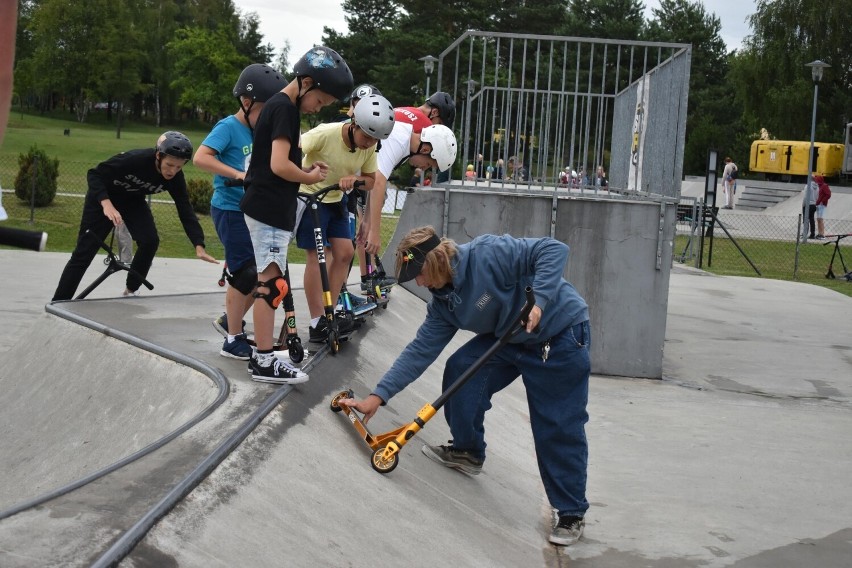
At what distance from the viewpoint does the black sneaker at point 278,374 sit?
523 centimetres

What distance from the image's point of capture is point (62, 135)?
6512cm

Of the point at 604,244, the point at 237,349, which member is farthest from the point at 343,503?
the point at 604,244

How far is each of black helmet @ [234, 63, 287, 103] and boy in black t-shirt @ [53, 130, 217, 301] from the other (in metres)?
1.62

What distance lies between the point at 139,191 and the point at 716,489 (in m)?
5.12

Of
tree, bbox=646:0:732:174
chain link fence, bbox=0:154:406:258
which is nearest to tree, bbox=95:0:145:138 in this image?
tree, bbox=646:0:732:174

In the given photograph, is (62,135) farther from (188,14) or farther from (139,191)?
(139,191)

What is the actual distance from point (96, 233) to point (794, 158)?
42464mm

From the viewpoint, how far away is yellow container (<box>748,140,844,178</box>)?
1763 inches

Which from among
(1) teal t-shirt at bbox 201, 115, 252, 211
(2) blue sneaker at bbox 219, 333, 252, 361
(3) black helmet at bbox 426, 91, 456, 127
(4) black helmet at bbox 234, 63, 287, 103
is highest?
(3) black helmet at bbox 426, 91, 456, 127

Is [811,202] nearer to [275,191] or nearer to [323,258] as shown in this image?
[323,258]

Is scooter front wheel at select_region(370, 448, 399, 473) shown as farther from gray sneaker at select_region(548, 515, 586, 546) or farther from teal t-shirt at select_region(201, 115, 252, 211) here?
teal t-shirt at select_region(201, 115, 252, 211)

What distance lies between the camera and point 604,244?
9.93m

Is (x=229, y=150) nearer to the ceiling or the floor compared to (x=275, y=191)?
nearer to the ceiling

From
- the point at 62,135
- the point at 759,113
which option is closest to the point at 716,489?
the point at 759,113
